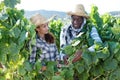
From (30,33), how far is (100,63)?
1.16 m

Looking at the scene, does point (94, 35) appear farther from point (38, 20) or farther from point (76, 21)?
point (38, 20)

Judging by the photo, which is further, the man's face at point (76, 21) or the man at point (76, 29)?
the man's face at point (76, 21)

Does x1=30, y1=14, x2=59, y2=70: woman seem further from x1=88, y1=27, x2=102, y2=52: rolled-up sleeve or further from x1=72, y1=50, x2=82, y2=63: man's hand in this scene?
x1=88, y1=27, x2=102, y2=52: rolled-up sleeve

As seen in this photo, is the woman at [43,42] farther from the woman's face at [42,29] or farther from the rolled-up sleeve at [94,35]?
the rolled-up sleeve at [94,35]

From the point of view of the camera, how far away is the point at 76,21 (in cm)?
597

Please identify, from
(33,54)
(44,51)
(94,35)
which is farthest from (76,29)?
(33,54)

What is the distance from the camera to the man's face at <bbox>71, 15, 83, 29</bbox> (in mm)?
5957

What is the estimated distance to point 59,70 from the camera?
584cm

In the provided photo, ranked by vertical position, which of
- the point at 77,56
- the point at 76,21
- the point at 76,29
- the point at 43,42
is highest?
the point at 76,21

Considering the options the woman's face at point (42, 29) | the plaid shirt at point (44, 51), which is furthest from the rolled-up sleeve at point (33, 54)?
the woman's face at point (42, 29)

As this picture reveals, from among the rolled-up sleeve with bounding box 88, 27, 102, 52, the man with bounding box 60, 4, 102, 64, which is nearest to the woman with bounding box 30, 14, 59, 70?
the man with bounding box 60, 4, 102, 64

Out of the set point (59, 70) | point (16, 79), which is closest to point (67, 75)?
point (59, 70)

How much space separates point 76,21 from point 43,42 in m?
0.55

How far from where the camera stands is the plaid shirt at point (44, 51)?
592cm
